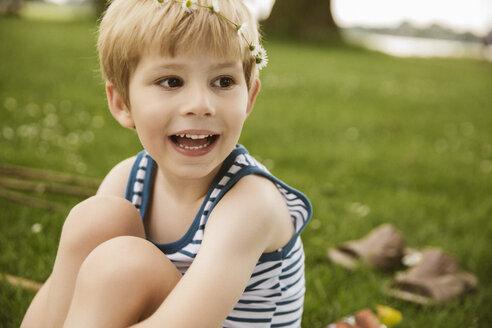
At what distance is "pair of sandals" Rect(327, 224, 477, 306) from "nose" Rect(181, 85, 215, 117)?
1.27 m

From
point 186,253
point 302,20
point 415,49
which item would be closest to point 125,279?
point 186,253

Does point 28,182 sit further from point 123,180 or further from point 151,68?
point 151,68

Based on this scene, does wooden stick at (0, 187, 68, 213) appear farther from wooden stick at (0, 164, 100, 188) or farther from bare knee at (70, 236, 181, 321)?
bare knee at (70, 236, 181, 321)

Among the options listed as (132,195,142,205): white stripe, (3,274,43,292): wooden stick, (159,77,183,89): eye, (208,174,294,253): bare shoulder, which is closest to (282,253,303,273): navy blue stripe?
(208,174,294,253): bare shoulder

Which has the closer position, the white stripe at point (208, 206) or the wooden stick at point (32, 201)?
the white stripe at point (208, 206)

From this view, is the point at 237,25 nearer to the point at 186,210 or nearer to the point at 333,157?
the point at 186,210

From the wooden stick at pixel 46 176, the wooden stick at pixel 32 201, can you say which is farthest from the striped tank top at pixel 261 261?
the wooden stick at pixel 46 176

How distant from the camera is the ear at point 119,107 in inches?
59.7

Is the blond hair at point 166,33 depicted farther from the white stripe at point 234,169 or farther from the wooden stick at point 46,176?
the wooden stick at point 46,176

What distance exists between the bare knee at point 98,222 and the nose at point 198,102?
14.8 inches

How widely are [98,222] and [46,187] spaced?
1325 millimetres

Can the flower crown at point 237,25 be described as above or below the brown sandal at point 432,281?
above

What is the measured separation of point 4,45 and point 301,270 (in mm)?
Result: 7290

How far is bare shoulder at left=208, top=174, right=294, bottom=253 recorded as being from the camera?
1273 millimetres
